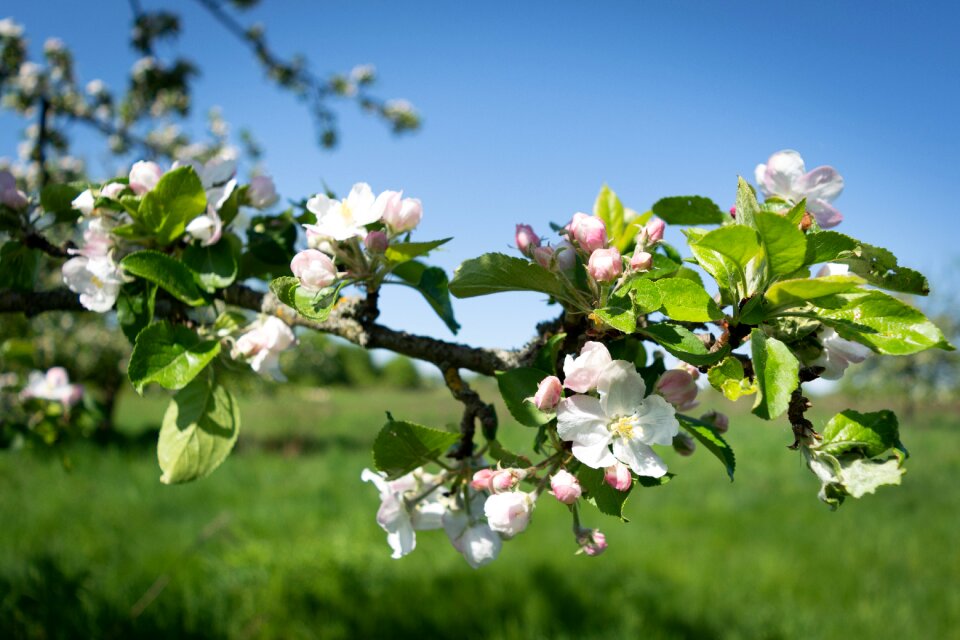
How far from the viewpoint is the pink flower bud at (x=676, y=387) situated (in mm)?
707

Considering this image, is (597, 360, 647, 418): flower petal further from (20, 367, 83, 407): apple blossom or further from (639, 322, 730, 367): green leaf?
(20, 367, 83, 407): apple blossom

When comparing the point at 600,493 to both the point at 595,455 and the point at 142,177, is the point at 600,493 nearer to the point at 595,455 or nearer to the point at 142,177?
the point at 595,455

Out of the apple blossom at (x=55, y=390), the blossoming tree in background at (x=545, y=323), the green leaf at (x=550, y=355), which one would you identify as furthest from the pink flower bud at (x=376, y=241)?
the apple blossom at (x=55, y=390)

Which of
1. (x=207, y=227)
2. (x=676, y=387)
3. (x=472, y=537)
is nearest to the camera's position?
(x=676, y=387)

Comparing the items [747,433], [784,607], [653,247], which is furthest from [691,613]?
[747,433]

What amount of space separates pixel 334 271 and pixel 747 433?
12.3 meters

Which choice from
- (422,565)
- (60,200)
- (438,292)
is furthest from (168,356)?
(422,565)

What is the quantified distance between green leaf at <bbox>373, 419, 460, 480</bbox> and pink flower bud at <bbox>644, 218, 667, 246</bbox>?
29 centimetres

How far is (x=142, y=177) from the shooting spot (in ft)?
3.04

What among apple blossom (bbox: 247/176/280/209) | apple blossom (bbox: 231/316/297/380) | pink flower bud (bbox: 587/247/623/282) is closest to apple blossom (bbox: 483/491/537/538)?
pink flower bud (bbox: 587/247/623/282)

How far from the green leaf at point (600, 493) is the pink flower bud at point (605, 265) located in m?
0.19

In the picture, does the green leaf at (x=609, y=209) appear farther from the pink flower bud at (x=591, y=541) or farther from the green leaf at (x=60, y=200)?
the green leaf at (x=60, y=200)

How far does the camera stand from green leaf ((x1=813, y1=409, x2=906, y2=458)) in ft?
2.17

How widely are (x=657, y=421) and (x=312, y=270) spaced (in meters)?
0.37
